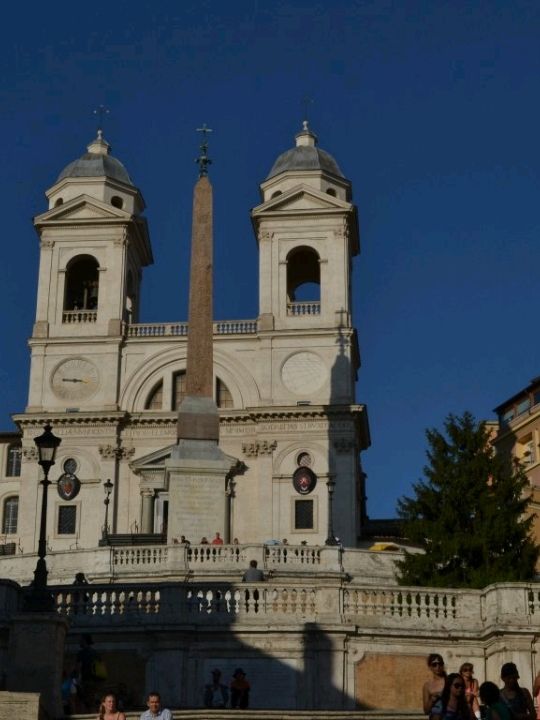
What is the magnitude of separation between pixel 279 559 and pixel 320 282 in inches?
1312

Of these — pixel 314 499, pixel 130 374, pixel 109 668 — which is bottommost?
pixel 109 668

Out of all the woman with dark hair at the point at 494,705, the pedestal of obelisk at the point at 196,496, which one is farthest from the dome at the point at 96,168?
the woman with dark hair at the point at 494,705

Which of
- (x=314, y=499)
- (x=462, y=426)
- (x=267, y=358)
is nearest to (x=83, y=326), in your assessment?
(x=267, y=358)

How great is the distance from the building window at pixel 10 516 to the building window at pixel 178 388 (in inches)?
463

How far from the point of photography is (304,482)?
68562mm

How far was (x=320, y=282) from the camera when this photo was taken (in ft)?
242

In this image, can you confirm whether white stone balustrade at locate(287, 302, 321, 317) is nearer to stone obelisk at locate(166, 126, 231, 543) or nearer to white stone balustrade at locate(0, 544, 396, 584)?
stone obelisk at locate(166, 126, 231, 543)

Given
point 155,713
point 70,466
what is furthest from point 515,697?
point 70,466

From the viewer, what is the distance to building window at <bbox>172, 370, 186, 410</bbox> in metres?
71.9

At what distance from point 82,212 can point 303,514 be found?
19.4 meters

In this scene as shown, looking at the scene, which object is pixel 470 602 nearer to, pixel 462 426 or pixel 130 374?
pixel 462 426

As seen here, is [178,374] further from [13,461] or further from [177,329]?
[13,461]

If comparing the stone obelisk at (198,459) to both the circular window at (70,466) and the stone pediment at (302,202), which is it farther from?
the stone pediment at (302,202)

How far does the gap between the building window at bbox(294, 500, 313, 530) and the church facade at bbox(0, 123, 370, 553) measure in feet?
0.30
